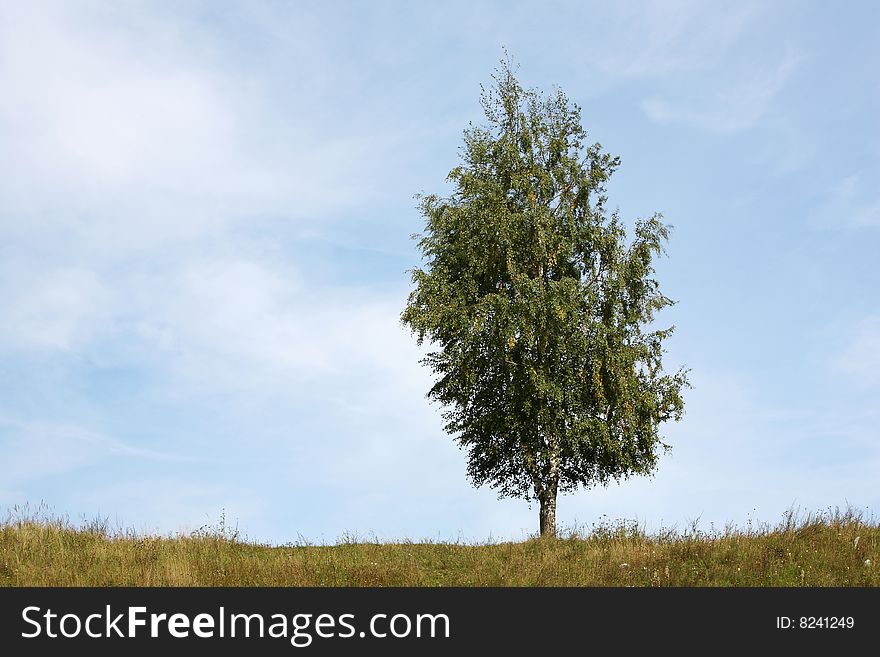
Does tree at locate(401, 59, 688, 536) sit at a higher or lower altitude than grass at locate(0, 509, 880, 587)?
higher

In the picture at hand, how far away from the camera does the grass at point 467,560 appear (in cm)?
1592

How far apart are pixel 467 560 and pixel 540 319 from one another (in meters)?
8.74

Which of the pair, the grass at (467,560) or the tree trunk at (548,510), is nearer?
the grass at (467,560)

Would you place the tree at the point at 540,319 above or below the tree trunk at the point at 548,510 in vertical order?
above

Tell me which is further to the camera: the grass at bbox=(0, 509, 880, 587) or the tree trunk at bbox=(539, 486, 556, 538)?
the tree trunk at bbox=(539, 486, 556, 538)

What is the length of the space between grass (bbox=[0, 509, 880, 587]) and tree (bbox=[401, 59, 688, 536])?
520 centimetres

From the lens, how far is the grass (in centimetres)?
1592

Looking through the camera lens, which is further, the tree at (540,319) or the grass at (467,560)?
the tree at (540,319)

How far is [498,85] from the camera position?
93.9ft

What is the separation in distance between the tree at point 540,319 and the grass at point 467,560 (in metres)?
5.20

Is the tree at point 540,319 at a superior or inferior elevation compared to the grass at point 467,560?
superior
